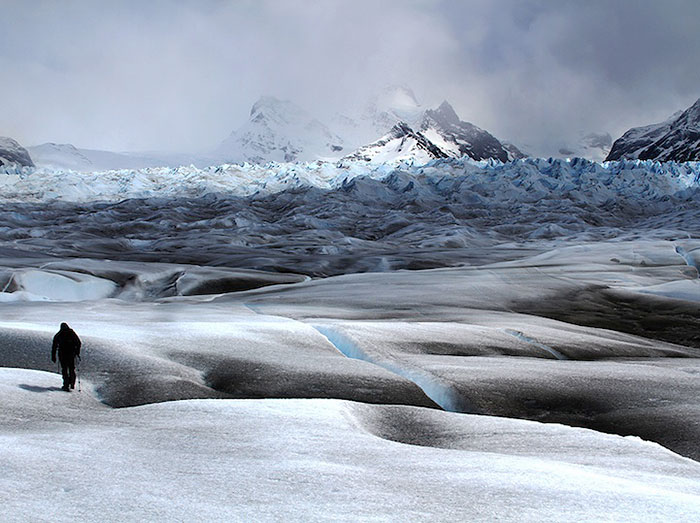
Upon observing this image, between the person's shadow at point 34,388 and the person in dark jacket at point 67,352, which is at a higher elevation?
the person in dark jacket at point 67,352

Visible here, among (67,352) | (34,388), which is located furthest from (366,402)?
(34,388)

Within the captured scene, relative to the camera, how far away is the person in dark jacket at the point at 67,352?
856cm

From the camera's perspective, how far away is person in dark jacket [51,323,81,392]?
8.56m

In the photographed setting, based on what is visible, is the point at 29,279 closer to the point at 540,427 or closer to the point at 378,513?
the point at 540,427

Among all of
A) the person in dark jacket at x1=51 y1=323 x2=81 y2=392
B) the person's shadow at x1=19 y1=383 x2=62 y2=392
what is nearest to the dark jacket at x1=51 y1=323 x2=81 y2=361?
the person in dark jacket at x1=51 y1=323 x2=81 y2=392

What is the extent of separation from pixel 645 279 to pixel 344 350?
2250 centimetres

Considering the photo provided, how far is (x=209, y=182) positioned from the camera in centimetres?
14475

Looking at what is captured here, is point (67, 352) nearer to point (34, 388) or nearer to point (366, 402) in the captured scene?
point (34, 388)

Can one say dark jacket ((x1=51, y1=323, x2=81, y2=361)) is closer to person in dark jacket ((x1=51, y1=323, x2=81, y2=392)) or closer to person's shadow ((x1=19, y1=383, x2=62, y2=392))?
person in dark jacket ((x1=51, y1=323, x2=81, y2=392))

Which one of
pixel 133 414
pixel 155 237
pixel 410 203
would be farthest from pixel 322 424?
pixel 410 203

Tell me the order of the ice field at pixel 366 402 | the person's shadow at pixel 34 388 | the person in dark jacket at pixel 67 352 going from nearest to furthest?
the ice field at pixel 366 402
the person's shadow at pixel 34 388
the person in dark jacket at pixel 67 352

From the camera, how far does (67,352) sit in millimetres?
8594

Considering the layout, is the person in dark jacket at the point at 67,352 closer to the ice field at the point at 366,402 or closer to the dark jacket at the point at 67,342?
the dark jacket at the point at 67,342

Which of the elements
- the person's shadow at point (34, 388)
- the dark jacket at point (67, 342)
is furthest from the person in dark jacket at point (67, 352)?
the person's shadow at point (34, 388)
